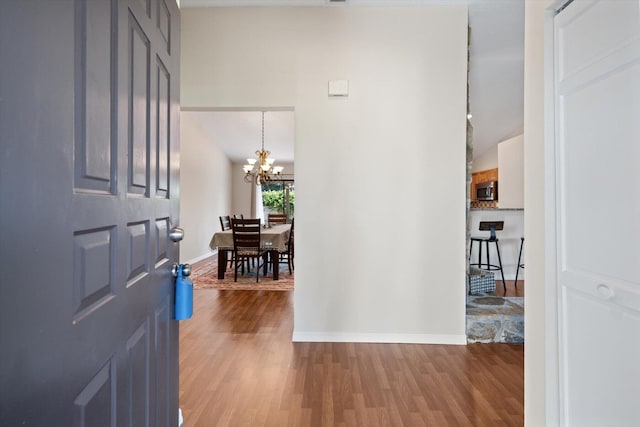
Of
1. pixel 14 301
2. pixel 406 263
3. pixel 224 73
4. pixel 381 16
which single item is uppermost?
pixel 381 16

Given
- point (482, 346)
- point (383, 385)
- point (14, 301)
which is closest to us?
point (14, 301)

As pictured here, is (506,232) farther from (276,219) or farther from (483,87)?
(276,219)

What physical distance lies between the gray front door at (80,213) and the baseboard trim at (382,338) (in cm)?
193

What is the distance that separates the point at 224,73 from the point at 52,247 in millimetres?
2875

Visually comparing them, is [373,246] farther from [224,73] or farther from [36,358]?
[36,358]

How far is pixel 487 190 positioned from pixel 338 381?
7.06m

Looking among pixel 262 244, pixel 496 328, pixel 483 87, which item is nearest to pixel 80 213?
pixel 496 328

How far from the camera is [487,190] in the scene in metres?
7.98

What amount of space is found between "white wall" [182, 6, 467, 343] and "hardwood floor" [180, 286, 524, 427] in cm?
31

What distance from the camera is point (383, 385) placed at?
2.24m

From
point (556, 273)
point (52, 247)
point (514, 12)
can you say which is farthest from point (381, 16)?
point (52, 247)

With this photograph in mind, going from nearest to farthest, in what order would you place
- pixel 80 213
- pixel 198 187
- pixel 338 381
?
pixel 80 213 → pixel 338 381 → pixel 198 187

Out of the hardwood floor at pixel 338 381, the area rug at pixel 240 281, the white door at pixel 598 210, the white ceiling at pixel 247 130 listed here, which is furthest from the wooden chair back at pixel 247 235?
the white door at pixel 598 210

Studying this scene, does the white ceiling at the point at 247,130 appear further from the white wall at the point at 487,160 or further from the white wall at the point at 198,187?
the white wall at the point at 487,160
